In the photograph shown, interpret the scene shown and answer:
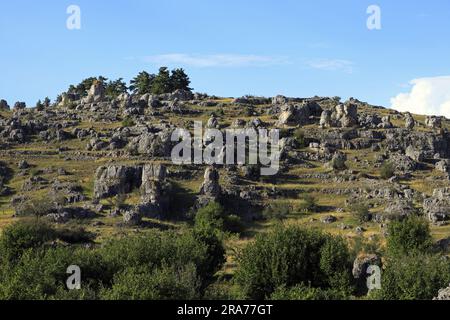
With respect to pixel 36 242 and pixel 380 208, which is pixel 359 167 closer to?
pixel 380 208

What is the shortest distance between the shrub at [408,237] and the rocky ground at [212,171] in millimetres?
9903

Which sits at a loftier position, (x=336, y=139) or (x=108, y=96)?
(x=108, y=96)

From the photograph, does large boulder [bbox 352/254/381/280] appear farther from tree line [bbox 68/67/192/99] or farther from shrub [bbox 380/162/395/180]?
tree line [bbox 68/67/192/99]

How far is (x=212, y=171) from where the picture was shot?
9881 cm

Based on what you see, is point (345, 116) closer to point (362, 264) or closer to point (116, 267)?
point (362, 264)

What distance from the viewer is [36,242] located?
2506 inches

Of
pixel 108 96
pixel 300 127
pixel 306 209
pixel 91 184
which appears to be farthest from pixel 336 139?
pixel 108 96

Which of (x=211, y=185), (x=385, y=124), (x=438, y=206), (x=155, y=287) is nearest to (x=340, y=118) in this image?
(x=385, y=124)

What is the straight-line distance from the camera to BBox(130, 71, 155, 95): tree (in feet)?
604

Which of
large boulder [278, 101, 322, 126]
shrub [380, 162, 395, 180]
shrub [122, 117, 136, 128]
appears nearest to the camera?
shrub [380, 162, 395, 180]

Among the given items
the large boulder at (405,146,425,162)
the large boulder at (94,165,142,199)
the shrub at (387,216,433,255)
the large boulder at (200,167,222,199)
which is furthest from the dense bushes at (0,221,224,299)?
the large boulder at (405,146,425,162)

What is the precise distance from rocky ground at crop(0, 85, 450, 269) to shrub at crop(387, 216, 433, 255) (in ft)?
32.5

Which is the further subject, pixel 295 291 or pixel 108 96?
pixel 108 96
